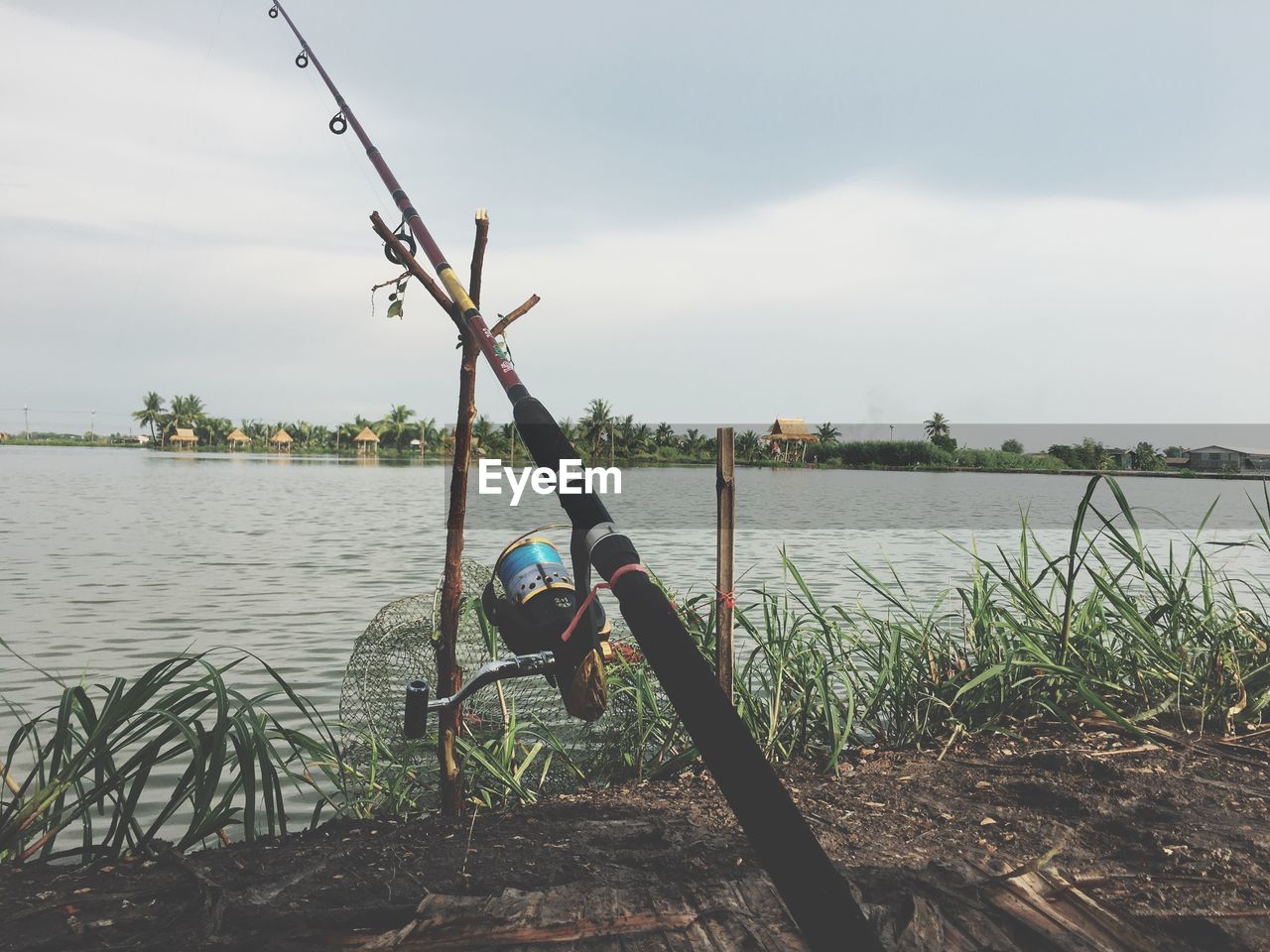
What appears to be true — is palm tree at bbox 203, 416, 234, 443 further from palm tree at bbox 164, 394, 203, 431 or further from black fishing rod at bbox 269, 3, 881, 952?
black fishing rod at bbox 269, 3, 881, 952

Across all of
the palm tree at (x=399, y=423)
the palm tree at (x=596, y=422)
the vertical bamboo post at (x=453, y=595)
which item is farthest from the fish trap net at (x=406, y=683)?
the palm tree at (x=399, y=423)

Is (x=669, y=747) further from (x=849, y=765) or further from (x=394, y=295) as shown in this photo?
(x=394, y=295)

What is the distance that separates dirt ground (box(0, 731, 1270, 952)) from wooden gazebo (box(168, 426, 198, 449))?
562ft

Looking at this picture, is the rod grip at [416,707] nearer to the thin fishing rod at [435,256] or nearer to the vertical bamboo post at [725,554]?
the thin fishing rod at [435,256]

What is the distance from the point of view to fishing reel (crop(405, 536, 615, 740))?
7.90 feet

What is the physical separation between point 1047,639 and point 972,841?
210 centimetres

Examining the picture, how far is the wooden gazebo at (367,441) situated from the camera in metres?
150

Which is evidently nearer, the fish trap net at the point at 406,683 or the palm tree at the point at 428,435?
the fish trap net at the point at 406,683

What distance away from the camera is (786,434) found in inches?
4525

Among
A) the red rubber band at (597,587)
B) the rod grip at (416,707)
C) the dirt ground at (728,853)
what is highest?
the red rubber band at (597,587)

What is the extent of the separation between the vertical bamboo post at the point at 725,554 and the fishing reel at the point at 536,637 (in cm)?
158

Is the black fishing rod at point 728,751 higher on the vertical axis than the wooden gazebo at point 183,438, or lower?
lower

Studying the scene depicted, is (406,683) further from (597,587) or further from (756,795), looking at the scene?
(756,795)

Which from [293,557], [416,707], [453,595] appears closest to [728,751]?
[416,707]
